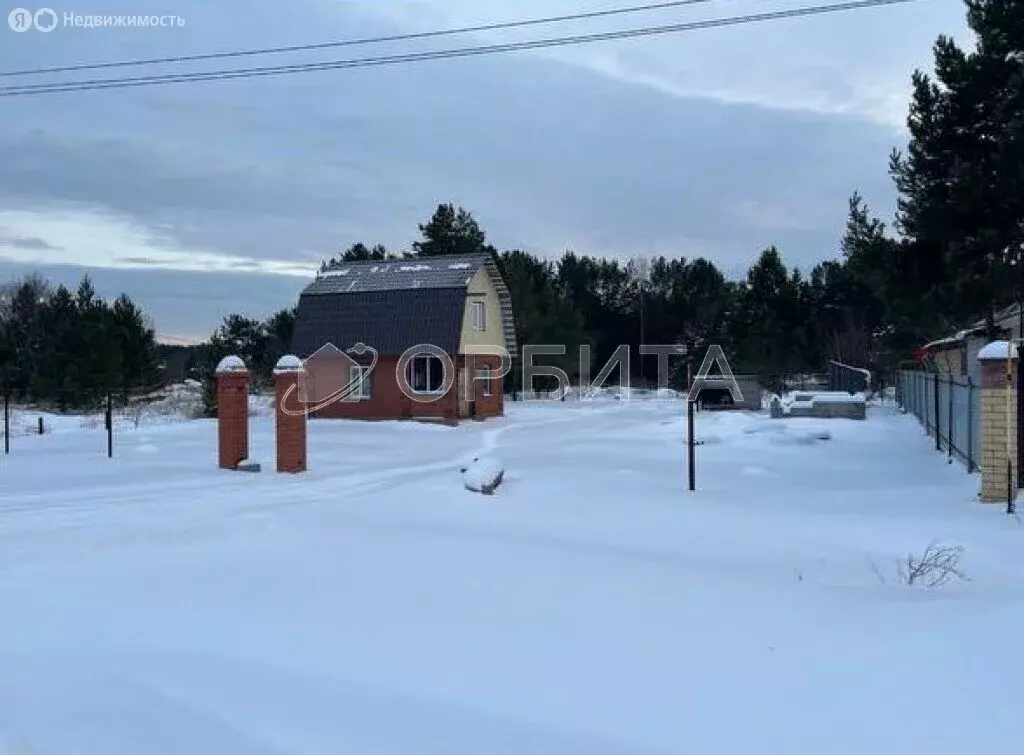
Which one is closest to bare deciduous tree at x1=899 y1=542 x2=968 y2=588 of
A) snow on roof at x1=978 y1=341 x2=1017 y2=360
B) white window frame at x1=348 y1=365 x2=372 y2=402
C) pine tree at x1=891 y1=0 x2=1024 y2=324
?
snow on roof at x1=978 y1=341 x2=1017 y2=360

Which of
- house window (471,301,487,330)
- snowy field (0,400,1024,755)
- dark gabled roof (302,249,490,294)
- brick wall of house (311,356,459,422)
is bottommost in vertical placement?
snowy field (0,400,1024,755)

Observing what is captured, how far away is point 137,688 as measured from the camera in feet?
13.2

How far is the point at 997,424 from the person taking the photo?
9.01 meters

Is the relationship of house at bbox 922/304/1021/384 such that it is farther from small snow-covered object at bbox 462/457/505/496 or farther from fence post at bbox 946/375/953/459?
small snow-covered object at bbox 462/457/505/496

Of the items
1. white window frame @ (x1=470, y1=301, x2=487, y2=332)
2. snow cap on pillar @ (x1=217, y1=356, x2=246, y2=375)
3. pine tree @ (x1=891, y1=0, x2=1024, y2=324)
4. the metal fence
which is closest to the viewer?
the metal fence

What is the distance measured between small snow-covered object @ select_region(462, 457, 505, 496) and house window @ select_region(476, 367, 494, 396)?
1682 centimetres

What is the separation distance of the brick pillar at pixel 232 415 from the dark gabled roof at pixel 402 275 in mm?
13498

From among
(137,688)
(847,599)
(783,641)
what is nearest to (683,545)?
(847,599)

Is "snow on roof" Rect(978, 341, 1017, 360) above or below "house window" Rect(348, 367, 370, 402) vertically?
above

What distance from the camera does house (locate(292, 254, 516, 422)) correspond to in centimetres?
2586

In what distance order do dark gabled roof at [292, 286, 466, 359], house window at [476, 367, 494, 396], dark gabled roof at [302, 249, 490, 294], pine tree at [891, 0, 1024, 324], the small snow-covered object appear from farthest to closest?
house window at [476, 367, 494, 396], dark gabled roof at [302, 249, 490, 294], dark gabled roof at [292, 286, 466, 359], pine tree at [891, 0, 1024, 324], the small snow-covered object

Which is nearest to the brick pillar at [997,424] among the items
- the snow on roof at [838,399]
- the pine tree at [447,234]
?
the snow on roof at [838,399]

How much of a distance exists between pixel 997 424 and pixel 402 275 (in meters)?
21.2

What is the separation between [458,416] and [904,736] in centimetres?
2273
